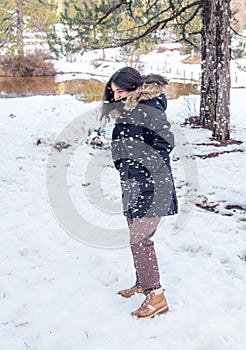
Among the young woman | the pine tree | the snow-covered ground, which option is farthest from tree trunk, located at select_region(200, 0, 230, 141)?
the pine tree

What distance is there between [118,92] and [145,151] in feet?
1.52

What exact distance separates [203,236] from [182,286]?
102 centimetres

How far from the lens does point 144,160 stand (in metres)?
2.71

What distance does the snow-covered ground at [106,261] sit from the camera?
2.64 m

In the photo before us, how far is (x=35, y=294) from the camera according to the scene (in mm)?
3156

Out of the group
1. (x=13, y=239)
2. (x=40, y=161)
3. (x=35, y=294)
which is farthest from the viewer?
(x=40, y=161)

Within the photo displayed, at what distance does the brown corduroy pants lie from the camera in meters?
2.78

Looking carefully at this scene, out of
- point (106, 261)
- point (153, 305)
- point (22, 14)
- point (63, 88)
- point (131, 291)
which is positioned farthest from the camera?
point (22, 14)

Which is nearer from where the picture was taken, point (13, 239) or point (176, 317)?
point (176, 317)

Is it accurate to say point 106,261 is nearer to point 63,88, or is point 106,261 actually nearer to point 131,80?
point 131,80

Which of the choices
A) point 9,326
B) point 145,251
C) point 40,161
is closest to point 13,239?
point 9,326

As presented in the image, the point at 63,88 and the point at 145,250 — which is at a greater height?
the point at 63,88

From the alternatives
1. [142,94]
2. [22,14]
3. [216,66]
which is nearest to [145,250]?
[142,94]

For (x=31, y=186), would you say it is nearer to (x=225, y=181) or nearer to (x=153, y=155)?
(x=225, y=181)
